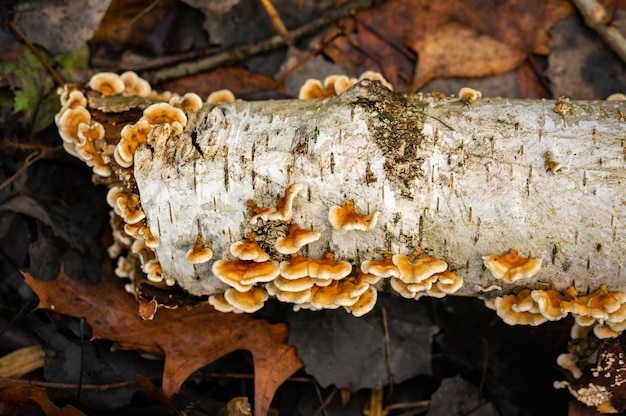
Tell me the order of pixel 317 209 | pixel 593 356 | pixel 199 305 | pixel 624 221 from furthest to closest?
pixel 199 305, pixel 593 356, pixel 317 209, pixel 624 221

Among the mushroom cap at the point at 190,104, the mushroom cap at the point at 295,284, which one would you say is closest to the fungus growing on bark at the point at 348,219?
the mushroom cap at the point at 295,284

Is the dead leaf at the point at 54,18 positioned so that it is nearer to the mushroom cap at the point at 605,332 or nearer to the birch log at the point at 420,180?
the birch log at the point at 420,180

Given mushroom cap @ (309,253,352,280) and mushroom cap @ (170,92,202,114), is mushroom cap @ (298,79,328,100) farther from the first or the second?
mushroom cap @ (309,253,352,280)

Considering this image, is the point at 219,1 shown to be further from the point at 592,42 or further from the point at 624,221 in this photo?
the point at 624,221

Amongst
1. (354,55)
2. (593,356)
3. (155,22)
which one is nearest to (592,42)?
(354,55)

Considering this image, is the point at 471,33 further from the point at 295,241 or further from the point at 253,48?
the point at 295,241

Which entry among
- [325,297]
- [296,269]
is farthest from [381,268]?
[296,269]
